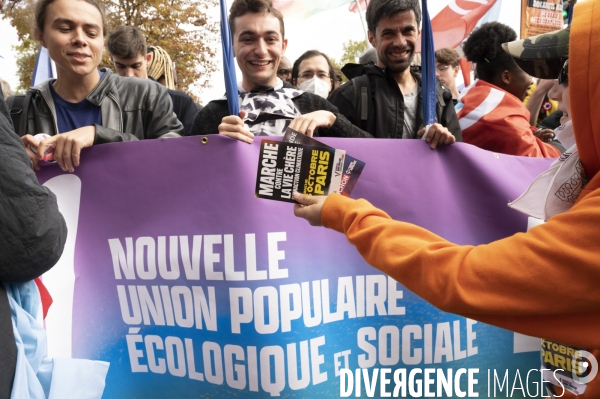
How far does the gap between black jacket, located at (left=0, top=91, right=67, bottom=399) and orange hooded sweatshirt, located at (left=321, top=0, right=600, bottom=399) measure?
0.88 metres

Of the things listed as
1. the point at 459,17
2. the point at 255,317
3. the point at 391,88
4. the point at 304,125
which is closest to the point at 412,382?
the point at 255,317

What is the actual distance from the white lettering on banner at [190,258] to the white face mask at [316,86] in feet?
8.78

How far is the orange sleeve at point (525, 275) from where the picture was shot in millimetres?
1144

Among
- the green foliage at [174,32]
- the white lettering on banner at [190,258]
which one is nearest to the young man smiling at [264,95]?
the white lettering on banner at [190,258]

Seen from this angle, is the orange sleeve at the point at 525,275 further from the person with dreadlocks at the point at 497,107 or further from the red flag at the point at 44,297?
the person with dreadlocks at the point at 497,107

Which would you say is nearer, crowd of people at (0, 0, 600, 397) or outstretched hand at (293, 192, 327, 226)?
crowd of people at (0, 0, 600, 397)

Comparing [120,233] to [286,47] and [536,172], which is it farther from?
[536,172]

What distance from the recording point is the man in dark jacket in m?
1.40

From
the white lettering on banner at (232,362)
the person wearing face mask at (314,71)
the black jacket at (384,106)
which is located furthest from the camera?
the person wearing face mask at (314,71)

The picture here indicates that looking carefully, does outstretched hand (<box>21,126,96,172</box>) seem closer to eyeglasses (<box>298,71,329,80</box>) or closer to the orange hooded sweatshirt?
the orange hooded sweatshirt

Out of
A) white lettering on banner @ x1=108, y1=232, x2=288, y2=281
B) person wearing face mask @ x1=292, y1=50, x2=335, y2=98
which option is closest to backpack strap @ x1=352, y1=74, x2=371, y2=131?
white lettering on banner @ x1=108, y1=232, x2=288, y2=281

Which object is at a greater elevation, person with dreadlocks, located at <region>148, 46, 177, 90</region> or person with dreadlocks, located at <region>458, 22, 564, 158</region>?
person with dreadlocks, located at <region>148, 46, 177, 90</region>

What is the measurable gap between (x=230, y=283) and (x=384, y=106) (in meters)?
1.30

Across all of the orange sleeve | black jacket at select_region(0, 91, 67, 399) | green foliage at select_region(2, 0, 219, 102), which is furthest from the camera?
green foliage at select_region(2, 0, 219, 102)
